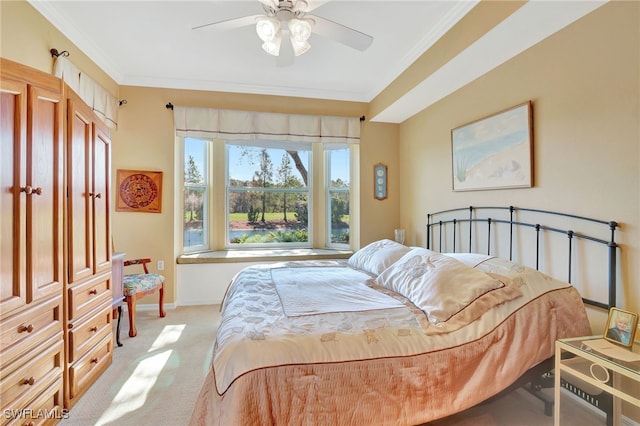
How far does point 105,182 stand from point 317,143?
267 cm

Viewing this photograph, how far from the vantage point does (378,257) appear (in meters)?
2.54

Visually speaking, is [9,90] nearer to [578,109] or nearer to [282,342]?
[282,342]

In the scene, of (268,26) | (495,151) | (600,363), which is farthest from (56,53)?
(600,363)

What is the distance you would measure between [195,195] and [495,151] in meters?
3.50

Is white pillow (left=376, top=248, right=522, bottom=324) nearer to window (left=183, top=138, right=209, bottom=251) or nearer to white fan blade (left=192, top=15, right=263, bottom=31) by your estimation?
white fan blade (left=192, top=15, right=263, bottom=31)

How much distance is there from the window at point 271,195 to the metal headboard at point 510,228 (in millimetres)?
1364

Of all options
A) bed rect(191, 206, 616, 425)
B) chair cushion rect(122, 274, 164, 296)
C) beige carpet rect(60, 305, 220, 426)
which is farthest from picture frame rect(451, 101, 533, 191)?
chair cushion rect(122, 274, 164, 296)

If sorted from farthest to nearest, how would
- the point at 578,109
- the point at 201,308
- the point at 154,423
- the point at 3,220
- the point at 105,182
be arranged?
the point at 201,308
the point at 105,182
the point at 578,109
the point at 154,423
the point at 3,220

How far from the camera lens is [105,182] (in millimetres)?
2240

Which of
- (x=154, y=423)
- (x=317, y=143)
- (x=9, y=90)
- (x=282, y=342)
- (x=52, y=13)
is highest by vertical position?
(x=52, y=13)

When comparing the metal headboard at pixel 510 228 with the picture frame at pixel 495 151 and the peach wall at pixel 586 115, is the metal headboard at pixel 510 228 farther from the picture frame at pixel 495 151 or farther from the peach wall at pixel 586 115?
the picture frame at pixel 495 151

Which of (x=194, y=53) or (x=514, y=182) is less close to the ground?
(x=194, y=53)

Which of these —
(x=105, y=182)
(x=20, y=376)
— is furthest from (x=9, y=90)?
(x=20, y=376)

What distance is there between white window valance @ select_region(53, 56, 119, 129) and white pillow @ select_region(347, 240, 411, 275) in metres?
2.86
